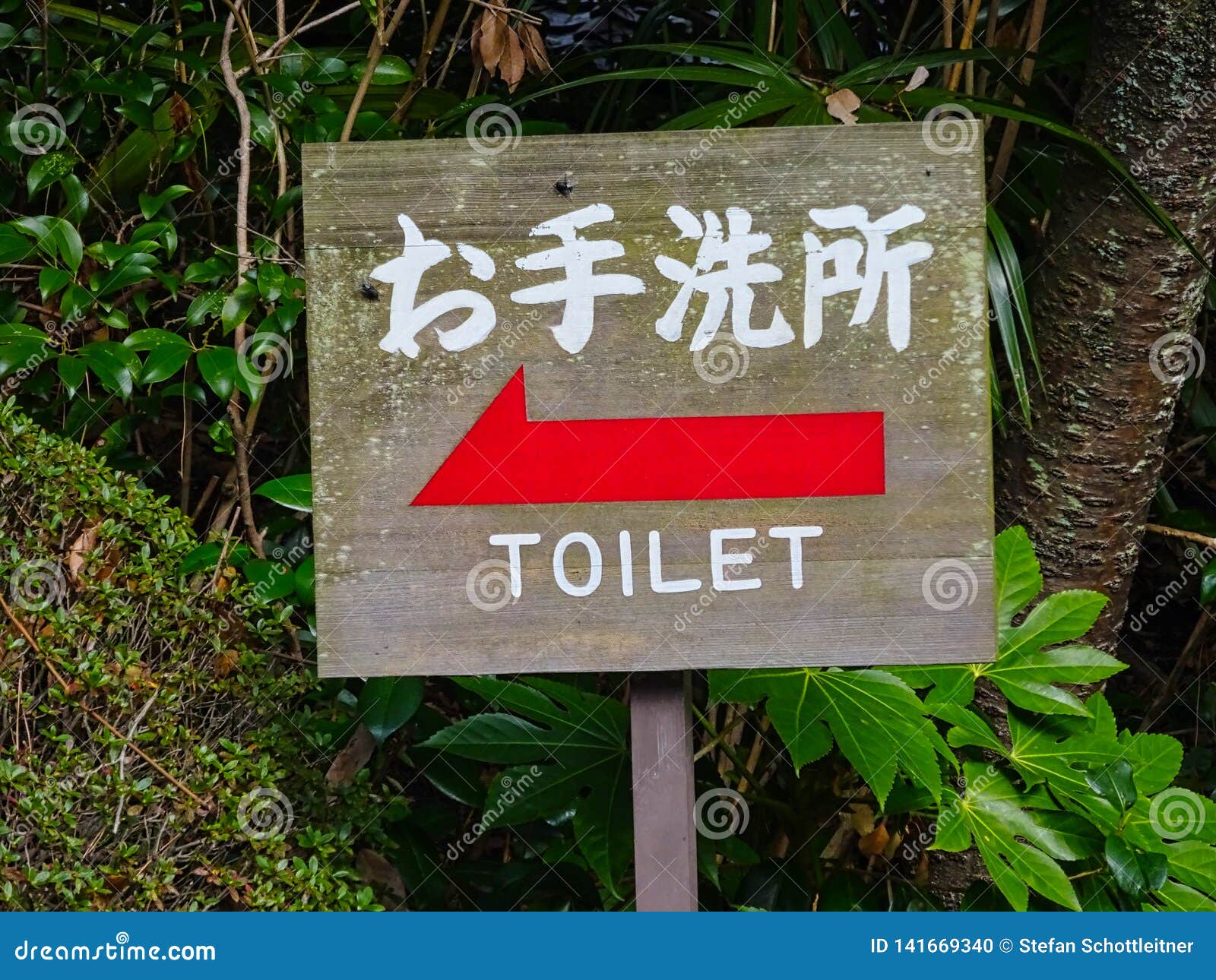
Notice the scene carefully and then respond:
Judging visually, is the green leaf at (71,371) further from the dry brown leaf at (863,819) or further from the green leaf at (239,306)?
the dry brown leaf at (863,819)

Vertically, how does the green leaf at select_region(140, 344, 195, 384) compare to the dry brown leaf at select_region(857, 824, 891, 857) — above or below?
above

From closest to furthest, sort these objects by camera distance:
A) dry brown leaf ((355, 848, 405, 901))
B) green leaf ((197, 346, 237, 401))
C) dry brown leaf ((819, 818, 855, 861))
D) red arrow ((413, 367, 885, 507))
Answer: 1. red arrow ((413, 367, 885, 507))
2. green leaf ((197, 346, 237, 401))
3. dry brown leaf ((355, 848, 405, 901))
4. dry brown leaf ((819, 818, 855, 861))

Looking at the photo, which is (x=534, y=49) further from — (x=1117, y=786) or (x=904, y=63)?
(x=1117, y=786)

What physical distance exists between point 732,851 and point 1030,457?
79 cm

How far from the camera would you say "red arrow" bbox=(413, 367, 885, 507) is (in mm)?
1188

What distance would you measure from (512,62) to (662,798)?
1.14 m

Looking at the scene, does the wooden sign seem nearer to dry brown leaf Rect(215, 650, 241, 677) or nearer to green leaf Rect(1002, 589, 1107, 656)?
dry brown leaf Rect(215, 650, 241, 677)

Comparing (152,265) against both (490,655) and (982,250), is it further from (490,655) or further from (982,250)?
(982,250)

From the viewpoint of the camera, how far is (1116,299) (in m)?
1.76

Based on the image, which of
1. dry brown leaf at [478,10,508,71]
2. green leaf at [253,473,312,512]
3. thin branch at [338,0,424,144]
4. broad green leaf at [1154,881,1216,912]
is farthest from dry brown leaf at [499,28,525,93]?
broad green leaf at [1154,881,1216,912]

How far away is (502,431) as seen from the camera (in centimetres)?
120

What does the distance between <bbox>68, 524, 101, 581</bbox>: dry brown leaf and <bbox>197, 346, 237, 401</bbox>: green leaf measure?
30 cm

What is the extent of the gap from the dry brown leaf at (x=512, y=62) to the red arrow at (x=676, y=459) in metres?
0.79

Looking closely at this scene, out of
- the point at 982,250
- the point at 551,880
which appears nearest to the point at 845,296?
the point at 982,250
